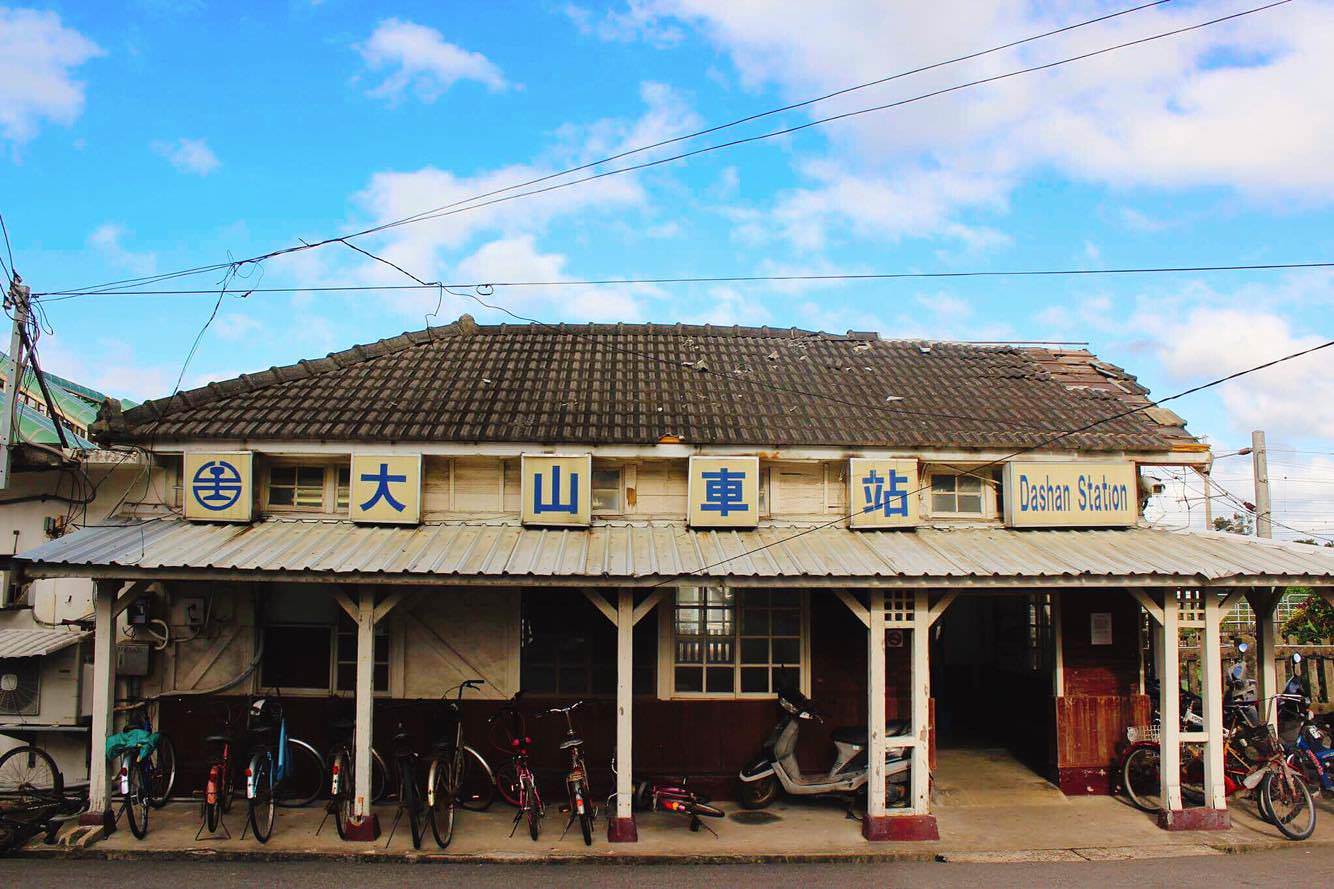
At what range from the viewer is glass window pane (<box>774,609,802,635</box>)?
12.2 meters

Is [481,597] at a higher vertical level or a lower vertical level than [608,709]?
higher

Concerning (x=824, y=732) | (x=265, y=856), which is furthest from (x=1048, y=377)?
(x=265, y=856)

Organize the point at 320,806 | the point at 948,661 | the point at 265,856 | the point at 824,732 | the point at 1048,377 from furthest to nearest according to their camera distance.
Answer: the point at 948,661
the point at 1048,377
the point at 824,732
the point at 320,806
the point at 265,856

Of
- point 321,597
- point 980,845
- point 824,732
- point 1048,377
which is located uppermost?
point 1048,377

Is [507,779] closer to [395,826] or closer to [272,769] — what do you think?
[395,826]

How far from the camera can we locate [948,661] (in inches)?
639

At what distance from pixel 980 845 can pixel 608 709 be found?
4.42m

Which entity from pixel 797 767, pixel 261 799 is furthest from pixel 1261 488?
pixel 261 799

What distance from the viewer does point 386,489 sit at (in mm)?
11344

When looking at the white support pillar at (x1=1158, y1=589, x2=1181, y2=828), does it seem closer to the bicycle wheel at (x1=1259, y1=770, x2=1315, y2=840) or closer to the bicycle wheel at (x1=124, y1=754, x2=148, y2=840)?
the bicycle wheel at (x1=1259, y1=770, x2=1315, y2=840)

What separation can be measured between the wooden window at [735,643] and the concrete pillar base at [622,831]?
2129 millimetres

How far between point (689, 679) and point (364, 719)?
155 inches

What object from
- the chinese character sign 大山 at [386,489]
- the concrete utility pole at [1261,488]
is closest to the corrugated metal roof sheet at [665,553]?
the chinese character sign 大山 at [386,489]

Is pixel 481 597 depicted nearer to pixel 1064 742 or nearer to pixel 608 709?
pixel 608 709
